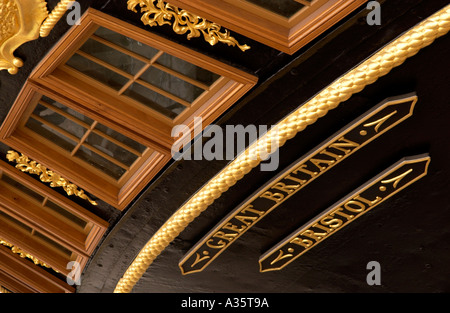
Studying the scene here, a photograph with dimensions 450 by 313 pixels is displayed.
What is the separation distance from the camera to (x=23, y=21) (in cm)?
239

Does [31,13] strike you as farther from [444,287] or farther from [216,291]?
Result: [444,287]

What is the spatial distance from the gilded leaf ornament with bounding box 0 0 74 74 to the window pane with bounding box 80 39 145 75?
0.18m

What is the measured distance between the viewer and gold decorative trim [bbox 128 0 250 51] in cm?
221

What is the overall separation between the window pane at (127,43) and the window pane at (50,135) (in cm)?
73

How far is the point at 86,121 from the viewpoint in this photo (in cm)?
286

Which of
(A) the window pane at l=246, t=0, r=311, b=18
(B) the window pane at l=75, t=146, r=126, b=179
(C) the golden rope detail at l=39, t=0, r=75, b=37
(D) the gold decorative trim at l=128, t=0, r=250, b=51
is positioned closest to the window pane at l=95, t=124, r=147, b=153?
(B) the window pane at l=75, t=146, r=126, b=179

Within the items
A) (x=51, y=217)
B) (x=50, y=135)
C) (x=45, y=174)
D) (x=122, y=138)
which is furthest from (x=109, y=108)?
(x=51, y=217)

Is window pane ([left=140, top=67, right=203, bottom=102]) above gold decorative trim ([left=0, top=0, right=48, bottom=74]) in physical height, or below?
below

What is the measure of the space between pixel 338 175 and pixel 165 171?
32.0 inches

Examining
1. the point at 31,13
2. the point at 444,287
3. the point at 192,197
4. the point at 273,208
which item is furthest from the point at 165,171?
the point at 444,287

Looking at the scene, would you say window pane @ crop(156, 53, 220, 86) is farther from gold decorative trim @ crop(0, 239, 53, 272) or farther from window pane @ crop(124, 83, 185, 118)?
gold decorative trim @ crop(0, 239, 53, 272)

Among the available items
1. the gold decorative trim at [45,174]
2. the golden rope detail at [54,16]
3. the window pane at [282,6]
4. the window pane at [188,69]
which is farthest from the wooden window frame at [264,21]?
the gold decorative trim at [45,174]

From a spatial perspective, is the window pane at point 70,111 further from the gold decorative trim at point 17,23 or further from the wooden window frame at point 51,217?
the wooden window frame at point 51,217

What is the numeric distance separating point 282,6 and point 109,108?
0.92m
